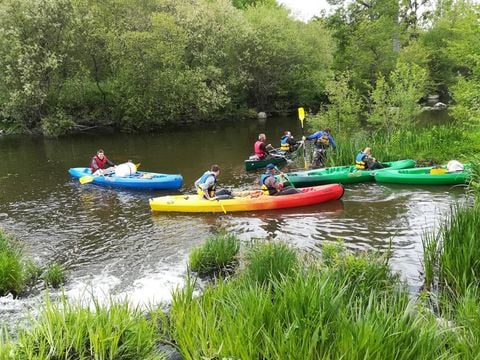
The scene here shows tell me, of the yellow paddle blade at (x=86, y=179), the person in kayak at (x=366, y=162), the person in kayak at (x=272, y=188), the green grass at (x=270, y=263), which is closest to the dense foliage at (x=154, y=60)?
the person in kayak at (x=366, y=162)

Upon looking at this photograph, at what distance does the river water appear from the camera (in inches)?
305

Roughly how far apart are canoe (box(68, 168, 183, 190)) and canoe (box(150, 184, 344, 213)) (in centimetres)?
202

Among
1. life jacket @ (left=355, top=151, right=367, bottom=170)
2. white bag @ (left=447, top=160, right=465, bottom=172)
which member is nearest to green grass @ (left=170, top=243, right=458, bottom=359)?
white bag @ (left=447, top=160, right=465, bottom=172)

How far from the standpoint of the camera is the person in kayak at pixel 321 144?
1517cm

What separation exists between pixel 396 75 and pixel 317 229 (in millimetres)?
8844

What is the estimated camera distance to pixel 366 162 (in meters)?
13.2

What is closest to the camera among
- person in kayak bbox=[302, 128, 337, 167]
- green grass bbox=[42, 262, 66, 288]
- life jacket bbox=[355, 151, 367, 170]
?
green grass bbox=[42, 262, 66, 288]

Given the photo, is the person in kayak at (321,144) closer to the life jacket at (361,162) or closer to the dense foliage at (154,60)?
the life jacket at (361,162)

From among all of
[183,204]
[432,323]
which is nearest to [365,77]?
[183,204]

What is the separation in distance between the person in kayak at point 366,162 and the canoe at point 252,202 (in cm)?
214

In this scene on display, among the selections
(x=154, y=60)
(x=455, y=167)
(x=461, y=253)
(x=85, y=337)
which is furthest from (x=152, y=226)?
(x=154, y=60)

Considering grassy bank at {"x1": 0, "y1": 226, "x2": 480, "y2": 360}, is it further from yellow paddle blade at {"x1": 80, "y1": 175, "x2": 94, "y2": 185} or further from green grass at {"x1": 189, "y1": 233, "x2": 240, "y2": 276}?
yellow paddle blade at {"x1": 80, "y1": 175, "x2": 94, "y2": 185}

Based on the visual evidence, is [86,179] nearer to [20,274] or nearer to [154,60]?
[20,274]

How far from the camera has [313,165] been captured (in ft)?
51.8
